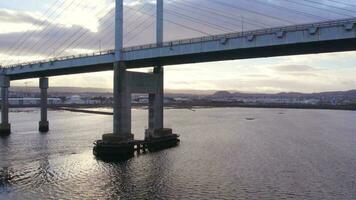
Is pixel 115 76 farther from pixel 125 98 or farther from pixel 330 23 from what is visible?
pixel 330 23

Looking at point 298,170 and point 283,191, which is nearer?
point 283,191

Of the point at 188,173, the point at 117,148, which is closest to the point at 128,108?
the point at 117,148

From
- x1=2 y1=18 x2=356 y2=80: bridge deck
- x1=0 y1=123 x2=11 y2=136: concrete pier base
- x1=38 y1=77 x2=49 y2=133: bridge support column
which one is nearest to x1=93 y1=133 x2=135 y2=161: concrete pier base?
x1=2 y1=18 x2=356 y2=80: bridge deck

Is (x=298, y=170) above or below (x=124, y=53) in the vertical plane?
below

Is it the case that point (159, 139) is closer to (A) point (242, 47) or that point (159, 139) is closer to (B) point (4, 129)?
(A) point (242, 47)

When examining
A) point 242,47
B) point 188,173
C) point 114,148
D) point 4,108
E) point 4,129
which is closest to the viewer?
point 188,173

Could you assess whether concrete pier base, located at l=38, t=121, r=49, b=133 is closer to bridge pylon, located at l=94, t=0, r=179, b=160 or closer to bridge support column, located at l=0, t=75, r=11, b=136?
bridge support column, located at l=0, t=75, r=11, b=136

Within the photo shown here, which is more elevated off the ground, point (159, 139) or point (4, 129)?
point (4, 129)

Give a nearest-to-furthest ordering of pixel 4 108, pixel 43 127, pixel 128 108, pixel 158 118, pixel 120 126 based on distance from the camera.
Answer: pixel 120 126, pixel 128 108, pixel 158 118, pixel 4 108, pixel 43 127

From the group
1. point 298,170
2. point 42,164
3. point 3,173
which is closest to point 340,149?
point 298,170
